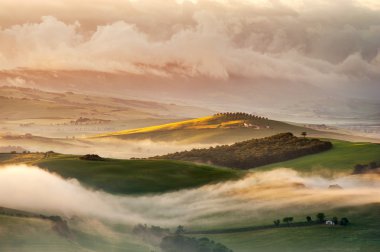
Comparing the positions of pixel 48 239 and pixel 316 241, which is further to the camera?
pixel 316 241

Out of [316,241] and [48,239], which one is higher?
[316,241]

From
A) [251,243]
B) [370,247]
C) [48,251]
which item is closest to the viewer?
[48,251]

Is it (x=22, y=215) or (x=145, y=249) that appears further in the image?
(x=22, y=215)

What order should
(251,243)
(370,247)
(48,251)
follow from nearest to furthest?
(48,251)
(370,247)
(251,243)

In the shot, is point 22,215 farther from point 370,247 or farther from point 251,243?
point 370,247

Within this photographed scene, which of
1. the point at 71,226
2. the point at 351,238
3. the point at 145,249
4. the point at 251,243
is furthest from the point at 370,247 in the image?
the point at 71,226

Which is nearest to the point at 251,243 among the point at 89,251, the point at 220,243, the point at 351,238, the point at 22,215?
the point at 220,243

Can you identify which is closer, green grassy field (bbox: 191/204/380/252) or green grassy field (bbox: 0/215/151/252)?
green grassy field (bbox: 0/215/151/252)

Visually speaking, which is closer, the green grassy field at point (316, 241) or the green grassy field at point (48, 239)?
the green grassy field at point (48, 239)

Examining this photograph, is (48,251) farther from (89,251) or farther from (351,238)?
(351,238)
